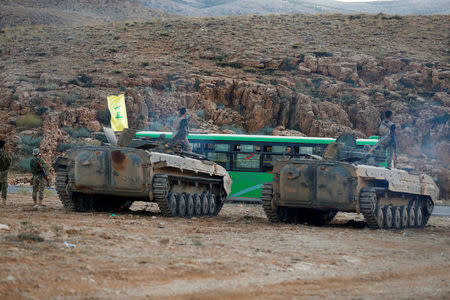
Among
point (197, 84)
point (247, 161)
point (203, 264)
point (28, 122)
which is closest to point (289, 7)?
point (197, 84)

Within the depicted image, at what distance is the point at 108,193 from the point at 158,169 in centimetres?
137

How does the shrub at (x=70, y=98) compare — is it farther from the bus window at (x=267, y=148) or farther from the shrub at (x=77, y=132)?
the bus window at (x=267, y=148)

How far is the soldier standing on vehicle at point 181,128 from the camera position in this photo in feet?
56.0

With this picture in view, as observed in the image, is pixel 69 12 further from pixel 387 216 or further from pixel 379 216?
pixel 379 216

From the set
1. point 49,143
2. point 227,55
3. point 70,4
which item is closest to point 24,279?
point 49,143

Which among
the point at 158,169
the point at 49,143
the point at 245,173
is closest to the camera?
the point at 158,169

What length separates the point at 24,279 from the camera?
686cm

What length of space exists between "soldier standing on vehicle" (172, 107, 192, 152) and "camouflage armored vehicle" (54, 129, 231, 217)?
1.41ft

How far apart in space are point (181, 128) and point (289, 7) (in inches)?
4110

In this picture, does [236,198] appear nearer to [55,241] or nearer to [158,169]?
[158,169]

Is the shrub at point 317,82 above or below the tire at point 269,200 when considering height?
above

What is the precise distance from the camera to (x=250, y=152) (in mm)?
27062

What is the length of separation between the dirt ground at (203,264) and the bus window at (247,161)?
1366 centimetres

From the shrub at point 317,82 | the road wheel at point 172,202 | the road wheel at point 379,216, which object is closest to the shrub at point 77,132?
the shrub at point 317,82
